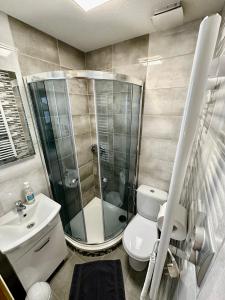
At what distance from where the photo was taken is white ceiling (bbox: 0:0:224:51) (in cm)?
98

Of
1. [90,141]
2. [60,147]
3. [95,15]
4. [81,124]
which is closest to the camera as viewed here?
[95,15]

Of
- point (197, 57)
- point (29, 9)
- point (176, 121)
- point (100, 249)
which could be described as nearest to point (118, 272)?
point (100, 249)

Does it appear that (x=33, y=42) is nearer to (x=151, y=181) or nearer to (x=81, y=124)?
(x=81, y=124)

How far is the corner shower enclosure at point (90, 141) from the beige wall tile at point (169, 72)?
0.55 ft

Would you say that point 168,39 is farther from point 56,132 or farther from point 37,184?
point 37,184

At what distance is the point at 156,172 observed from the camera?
1705 mm

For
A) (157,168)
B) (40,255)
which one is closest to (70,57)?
(157,168)

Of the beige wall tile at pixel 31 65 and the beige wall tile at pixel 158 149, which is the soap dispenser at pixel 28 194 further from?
the beige wall tile at pixel 158 149

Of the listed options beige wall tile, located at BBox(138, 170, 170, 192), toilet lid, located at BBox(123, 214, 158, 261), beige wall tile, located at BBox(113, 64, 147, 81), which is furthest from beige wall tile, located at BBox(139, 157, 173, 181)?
beige wall tile, located at BBox(113, 64, 147, 81)

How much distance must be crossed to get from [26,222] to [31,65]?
1.50 m

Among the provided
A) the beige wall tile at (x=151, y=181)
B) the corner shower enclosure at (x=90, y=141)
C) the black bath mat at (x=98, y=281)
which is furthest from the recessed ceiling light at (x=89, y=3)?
the black bath mat at (x=98, y=281)

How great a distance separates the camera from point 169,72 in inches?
52.9

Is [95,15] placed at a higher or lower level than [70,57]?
higher

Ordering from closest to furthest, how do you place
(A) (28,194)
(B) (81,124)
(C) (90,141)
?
(A) (28,194) < (B) (81,124) < (C) (90,141)
